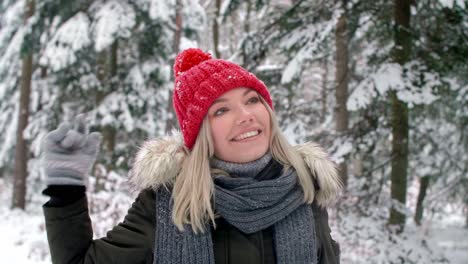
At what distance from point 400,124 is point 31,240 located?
750cm

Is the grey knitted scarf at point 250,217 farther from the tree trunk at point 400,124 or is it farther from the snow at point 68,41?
the snow at point 68,41

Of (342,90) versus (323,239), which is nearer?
(323,239)

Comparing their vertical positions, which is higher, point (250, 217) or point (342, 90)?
point (342, 90)

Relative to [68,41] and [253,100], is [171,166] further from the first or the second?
[68,41]

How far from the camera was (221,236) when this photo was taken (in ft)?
7.35

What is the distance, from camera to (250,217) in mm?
2211

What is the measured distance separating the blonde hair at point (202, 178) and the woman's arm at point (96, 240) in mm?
176

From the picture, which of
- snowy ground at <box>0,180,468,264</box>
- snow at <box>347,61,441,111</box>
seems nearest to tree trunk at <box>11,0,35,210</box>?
snowy ground at <box>0,180,468,264</box>

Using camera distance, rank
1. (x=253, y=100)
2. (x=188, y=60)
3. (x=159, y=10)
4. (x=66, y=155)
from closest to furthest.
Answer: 1. (x=66, y=155)
2. (x=253, y=100)
3. (x=188, y=60)
4. (x=159, y=10)

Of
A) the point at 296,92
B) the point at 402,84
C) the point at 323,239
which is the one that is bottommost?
the point at 323,239

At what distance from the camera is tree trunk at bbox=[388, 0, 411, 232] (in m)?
5.88

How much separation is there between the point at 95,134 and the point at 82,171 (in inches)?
7.2

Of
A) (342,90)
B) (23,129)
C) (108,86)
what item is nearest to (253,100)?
(342,90)

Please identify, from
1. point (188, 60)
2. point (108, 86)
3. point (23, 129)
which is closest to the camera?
point (188, 60)
